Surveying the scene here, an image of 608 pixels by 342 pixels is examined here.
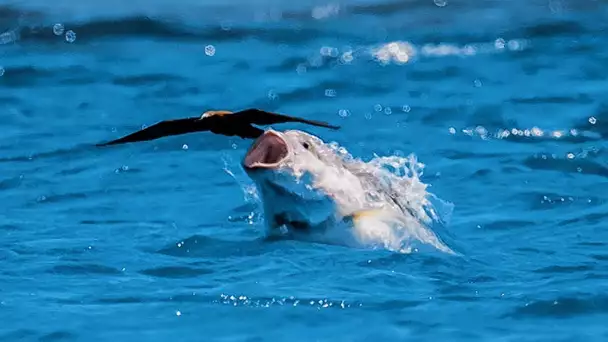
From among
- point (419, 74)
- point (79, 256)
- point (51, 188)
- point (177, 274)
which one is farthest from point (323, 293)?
point (419, 74)

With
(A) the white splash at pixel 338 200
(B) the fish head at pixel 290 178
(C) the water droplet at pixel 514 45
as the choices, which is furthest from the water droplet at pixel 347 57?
(B) the fish head at pixel 290 178

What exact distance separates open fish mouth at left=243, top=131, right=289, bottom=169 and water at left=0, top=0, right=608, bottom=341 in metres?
0.55

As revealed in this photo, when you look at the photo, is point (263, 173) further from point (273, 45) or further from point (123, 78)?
point (273, 45)

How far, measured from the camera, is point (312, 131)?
10.8m

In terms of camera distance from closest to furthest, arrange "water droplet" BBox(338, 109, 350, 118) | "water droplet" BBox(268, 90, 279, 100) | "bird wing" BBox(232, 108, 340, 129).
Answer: "bird wing" BBox(232, 108, 340, 129), "water droplet" BBox(338, 109, 350, 118), "water droplet" BBox(268, 90, 279, 100)

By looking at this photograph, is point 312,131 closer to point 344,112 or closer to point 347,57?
point 344,112

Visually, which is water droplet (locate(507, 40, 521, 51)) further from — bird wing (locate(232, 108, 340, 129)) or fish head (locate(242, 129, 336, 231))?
bird wing (locate(232, 108, 340, 129))

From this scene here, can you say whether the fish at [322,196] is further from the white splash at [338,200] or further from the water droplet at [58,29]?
the water droplet at [58,29]

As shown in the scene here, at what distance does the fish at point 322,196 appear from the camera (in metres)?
6.85

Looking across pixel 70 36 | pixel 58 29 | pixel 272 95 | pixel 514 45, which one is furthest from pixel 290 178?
pixel 58 29

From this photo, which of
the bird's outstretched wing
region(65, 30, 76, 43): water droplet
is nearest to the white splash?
the bird's outstretched wing

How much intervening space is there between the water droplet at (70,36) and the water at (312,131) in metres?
0.06

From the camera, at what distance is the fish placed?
6.85 m

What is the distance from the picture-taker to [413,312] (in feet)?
21.5
